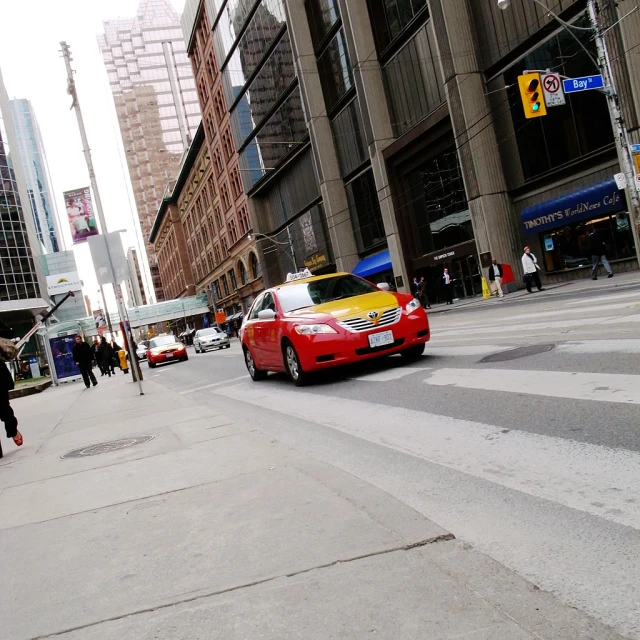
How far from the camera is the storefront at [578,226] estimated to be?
23.4 metres

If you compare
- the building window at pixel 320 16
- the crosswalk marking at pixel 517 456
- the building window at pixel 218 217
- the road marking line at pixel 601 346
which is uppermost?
the building window at pixel 320 16

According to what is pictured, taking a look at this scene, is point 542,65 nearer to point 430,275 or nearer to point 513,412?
point 430,275

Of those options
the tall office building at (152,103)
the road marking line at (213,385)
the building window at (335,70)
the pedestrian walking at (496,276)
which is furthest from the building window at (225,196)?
the tall office building at (152,103)

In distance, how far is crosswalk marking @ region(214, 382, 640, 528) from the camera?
3.24 m

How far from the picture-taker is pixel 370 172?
4141 cm

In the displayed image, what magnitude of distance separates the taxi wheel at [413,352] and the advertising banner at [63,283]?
137m

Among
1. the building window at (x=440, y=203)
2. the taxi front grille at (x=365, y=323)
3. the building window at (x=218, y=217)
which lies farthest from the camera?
the building window at (x=218, y=217)

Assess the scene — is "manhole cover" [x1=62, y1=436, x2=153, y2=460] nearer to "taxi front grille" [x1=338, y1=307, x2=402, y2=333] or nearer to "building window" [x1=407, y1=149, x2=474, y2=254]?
"taxi front grille" [x1=338, y1=307, x2=402, y2=333]

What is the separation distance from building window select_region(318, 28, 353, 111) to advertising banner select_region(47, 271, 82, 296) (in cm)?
10484

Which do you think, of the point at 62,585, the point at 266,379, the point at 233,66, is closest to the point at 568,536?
the point at 62,585

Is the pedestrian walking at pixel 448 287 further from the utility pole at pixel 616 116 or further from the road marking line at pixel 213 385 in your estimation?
the road marking line at pixel 213 385

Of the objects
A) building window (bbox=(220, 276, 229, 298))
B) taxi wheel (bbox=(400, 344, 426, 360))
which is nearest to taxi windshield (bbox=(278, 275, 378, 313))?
taxi wheel (bbox=(400, 344, 426, 360))

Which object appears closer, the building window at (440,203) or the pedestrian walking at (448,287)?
the building window at (440,203)

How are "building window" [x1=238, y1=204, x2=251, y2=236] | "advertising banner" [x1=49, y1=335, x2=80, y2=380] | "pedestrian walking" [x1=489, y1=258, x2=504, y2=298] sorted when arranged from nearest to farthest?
1. "pedestrian walking" [x1=489, y1=258, x2=504, y2=298]
2. "advertising banner" [x1=49, y1=335, x2=80, y2=380]
3. "building window" [x1=238, y1=204, x2=251, y2=236]
